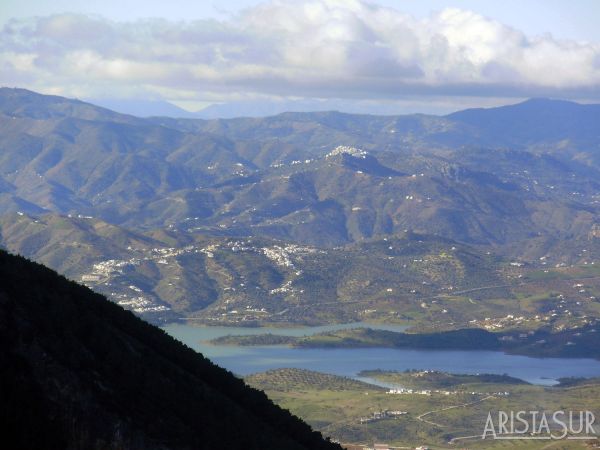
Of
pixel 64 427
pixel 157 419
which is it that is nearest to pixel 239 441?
pixel 157 419

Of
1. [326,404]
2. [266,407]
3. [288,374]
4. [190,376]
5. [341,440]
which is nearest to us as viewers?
[190,376]

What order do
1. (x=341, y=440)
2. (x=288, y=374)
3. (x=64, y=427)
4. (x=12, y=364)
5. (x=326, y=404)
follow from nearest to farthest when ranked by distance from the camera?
(x=64, y=427) → (x=12, y=364) → (x=341, y=440) → (x=326, y=404) → (x=288, y=374)

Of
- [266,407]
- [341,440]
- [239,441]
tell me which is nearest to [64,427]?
[239,441]

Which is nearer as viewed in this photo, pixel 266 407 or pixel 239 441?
pixel 239 441

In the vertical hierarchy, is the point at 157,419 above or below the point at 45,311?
below

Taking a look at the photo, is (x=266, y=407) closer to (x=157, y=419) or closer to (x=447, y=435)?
(x=157, y=419)

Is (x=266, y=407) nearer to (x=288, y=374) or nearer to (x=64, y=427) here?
(x=64, y=427)
